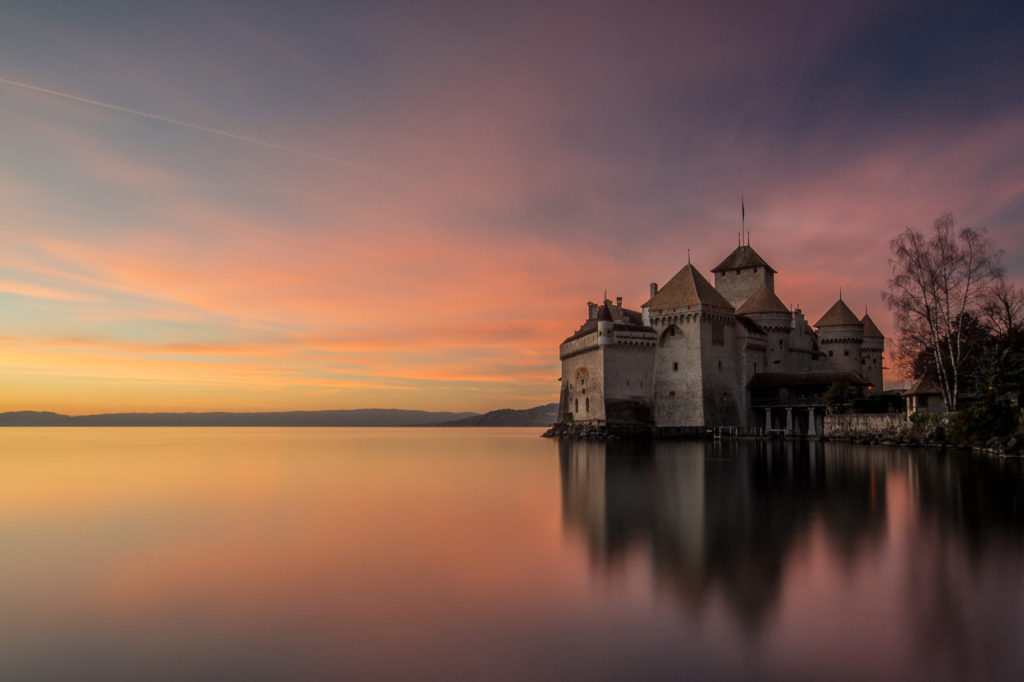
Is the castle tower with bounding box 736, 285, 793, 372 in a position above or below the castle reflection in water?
above

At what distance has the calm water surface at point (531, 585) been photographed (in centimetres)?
615

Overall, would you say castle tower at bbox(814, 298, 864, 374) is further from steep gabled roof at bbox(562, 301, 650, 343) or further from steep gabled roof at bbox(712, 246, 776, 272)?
steep gabled roof at bbox(562, 301, 650, 343)

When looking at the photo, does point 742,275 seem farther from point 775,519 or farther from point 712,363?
point 775,519

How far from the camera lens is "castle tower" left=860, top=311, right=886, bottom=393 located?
55.1 meters

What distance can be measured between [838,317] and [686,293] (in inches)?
551

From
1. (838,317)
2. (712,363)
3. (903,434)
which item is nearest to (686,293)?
(712,363)

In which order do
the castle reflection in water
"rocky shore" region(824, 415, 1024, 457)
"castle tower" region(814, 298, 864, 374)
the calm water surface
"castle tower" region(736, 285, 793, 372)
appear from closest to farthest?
the calm water surface → the castle reflection in water → "rocky shore" region(824, 415, 1024, 457) → "castle tower" region(736, 285, 793, 372) → "castle tower" region(814, 298, 864, 374)

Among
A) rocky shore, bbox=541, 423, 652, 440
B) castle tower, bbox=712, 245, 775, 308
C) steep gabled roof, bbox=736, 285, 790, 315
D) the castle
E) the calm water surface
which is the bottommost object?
the calm water surface

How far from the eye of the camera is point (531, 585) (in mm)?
8844

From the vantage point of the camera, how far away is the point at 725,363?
49156 millimetres

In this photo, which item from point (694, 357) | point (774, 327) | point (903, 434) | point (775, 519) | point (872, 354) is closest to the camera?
point (775, 519)

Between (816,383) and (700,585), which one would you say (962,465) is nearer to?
(700,585)

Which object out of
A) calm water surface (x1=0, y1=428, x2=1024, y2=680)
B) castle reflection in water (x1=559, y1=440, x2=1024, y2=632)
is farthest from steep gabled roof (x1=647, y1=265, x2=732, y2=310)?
calm water surface (x1=0, y1=428, x2=1024, y2=680)

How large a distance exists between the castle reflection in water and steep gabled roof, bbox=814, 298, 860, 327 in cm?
3073
